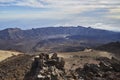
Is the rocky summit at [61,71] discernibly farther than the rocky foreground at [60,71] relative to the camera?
No

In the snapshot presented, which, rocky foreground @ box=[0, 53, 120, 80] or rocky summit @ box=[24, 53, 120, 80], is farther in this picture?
rocky foreground @ box=[0, 53, 120, 80]

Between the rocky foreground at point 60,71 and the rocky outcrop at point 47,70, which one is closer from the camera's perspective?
the rocky outcrop at point 47,70

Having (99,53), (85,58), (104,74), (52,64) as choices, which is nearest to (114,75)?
(104,74)

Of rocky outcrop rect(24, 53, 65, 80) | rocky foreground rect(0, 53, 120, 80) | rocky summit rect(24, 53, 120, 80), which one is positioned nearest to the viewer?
rocky outcrop rect(24, 53, 65, 80)

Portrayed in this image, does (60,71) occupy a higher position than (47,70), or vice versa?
(47,70)

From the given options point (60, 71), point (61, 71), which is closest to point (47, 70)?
point (60, 71)

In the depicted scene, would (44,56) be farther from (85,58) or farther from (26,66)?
(85,58)

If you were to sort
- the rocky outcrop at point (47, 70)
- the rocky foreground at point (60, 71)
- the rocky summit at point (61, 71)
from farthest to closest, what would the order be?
the rocky foreground at point (60, 71), the rocky summit at point (61, 71), the rocky outcrop at point (47, 70)

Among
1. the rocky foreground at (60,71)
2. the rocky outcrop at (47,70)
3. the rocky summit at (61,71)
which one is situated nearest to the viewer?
the rocky outcrop at (47,70)

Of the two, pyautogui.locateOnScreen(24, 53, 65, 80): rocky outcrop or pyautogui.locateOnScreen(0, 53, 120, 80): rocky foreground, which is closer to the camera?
pyautogui.locateOnScreen(24, 53, 65, 80): rocky outcrop

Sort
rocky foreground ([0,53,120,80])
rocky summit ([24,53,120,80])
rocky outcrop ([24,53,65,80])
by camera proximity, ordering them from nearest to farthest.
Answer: rocky outcrop ([24,53,65,80]) < rocky summit ([24,53,120,80]) < rocky foreground ([0,53,120,80])

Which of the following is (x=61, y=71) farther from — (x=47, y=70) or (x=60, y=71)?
(x=47, y=70)
